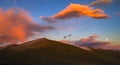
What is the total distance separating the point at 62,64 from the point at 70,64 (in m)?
7.99

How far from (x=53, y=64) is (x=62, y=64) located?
8793mm

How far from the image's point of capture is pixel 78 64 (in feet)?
650

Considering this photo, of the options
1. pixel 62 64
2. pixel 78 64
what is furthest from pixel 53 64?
pixel 78 64

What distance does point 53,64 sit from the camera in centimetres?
18388

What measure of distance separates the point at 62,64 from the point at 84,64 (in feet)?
69.7

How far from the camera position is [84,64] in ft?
656

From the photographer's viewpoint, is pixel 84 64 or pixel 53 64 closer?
pixel 53 64

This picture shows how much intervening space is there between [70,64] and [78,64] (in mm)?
8083

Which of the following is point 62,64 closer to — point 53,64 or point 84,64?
point 53,64

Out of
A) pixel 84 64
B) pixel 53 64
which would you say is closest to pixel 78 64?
pixel 84 64

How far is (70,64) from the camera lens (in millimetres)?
193875

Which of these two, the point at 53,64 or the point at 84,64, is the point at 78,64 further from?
the point at 53,64

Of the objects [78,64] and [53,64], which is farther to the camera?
[78,64]

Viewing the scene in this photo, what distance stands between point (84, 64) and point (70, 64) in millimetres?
13327
